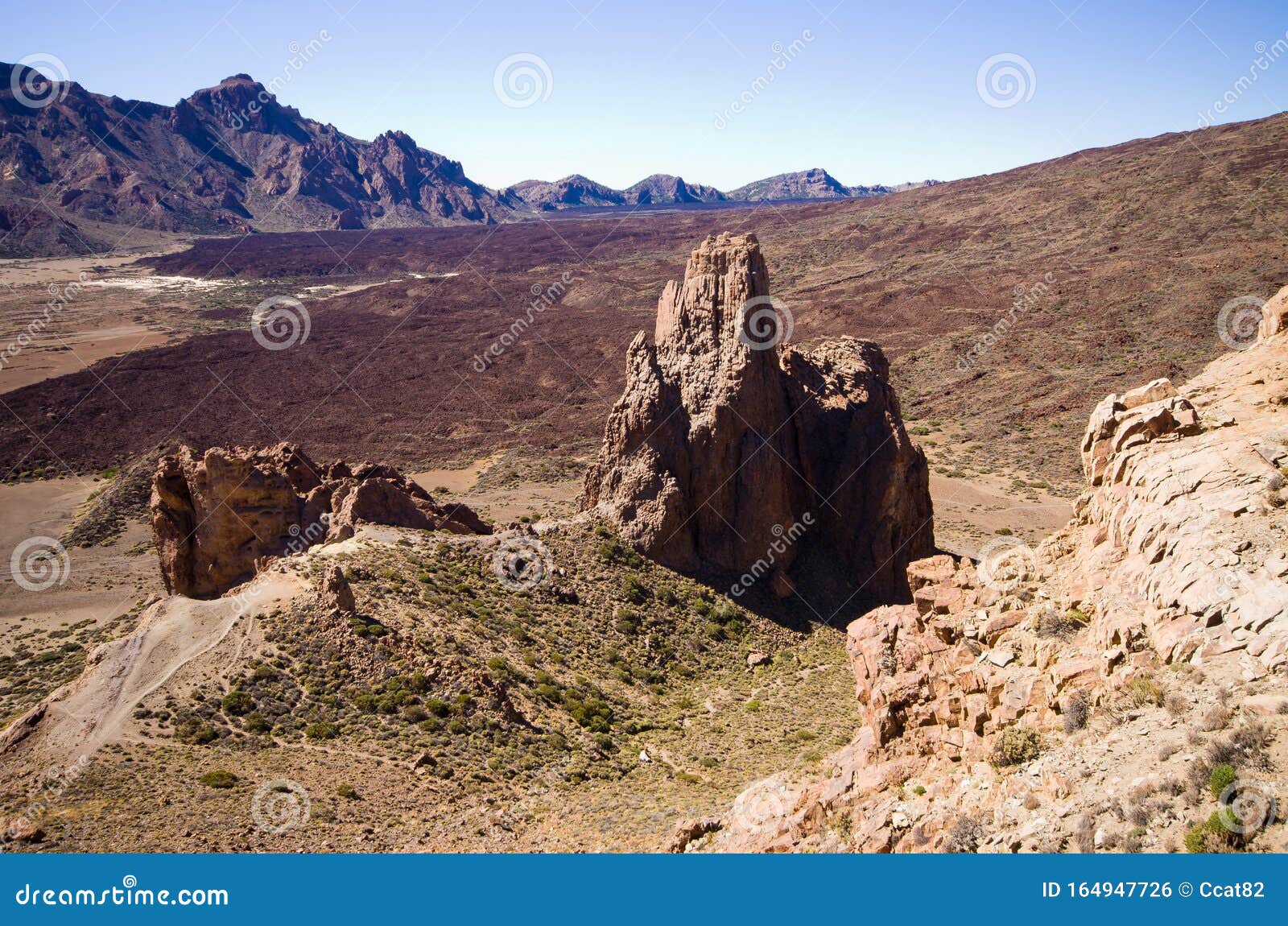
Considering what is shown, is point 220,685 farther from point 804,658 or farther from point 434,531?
point 804,658

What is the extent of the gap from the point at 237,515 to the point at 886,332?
251 ft

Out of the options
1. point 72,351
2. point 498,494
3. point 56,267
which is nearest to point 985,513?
point 498,494

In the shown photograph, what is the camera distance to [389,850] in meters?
15.6

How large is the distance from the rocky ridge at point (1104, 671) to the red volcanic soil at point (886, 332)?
141 feet

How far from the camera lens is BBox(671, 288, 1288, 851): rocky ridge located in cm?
920

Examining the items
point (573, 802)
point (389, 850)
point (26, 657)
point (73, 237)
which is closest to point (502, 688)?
point (573, 802)

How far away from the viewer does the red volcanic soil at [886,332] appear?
70.2 m

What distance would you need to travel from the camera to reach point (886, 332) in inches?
3593

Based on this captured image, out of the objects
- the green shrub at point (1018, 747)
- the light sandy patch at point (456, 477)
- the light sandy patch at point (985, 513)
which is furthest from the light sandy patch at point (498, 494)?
the green shrub at point (1018, 747)

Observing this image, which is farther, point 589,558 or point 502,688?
point 589,558

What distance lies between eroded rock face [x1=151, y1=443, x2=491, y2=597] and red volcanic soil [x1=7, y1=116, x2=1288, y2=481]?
124ft

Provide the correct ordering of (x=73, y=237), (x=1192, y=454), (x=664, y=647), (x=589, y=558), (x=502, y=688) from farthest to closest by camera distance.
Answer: (x=73, y=237) < (x=589, y=558) < (x=664, y=647) < (x=502, y=688) < (x=1192, y=454)

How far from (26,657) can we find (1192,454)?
41.1 m

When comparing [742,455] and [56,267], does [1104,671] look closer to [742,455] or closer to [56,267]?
Answer: [742,455]
